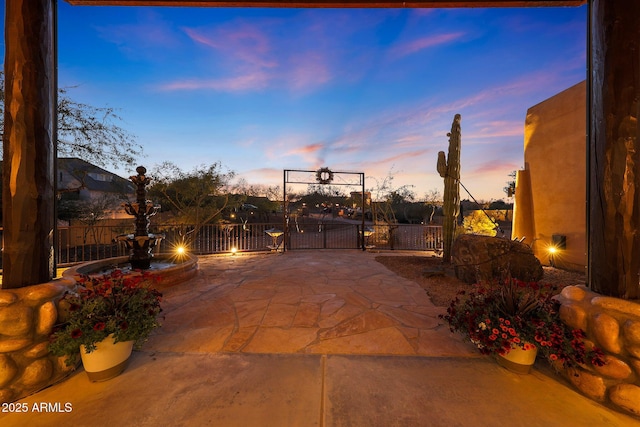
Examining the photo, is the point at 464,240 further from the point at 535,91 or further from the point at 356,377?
the point at 535,91

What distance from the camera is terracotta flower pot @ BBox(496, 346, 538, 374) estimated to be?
2.05m

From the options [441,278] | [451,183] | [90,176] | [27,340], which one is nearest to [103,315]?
[27,340]

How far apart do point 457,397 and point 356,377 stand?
31.1 inches

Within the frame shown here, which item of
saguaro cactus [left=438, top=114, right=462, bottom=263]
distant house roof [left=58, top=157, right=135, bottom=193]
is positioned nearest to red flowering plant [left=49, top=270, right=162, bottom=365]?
saguaro cactus [left=438, top=114, right=462, bottom=263]

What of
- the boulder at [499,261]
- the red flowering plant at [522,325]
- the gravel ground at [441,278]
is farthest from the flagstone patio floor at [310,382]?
the boulder at [499,261]

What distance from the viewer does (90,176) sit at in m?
18.2

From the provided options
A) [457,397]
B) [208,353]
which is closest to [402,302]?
[457,397]

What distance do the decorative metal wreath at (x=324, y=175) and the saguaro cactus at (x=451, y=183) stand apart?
4048 millimetres

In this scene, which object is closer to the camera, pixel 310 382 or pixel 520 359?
pixel 310 382

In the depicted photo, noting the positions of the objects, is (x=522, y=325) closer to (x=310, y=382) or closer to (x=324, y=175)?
(x=310, y=382)

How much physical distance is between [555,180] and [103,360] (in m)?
9.44

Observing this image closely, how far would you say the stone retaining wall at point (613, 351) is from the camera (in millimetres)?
1642

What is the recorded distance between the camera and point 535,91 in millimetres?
7355

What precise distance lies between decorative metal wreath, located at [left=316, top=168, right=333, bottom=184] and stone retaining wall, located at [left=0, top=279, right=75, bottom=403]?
25.4ft
